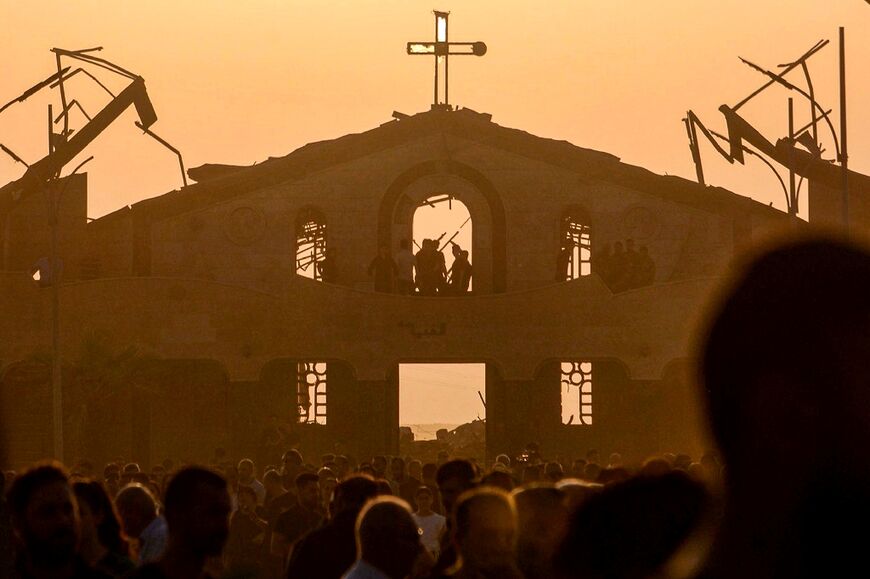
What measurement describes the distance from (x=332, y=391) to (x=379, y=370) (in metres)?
5.37

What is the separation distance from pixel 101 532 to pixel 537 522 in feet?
6.92

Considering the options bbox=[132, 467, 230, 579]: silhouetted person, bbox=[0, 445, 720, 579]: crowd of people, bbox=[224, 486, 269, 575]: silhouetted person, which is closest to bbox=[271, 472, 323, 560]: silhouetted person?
bbox=[224, 486, 269, 575]: silhouetted person

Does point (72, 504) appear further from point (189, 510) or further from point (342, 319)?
A: point (342, 319)

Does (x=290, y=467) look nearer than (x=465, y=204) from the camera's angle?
Yes

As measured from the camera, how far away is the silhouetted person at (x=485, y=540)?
791cm

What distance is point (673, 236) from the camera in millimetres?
50594

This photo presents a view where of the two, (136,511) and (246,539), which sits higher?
(136,511)

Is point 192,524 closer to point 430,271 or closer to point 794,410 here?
point 794,410

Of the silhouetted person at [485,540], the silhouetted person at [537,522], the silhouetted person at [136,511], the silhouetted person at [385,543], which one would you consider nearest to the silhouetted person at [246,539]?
the silhouetted person at [136,511]

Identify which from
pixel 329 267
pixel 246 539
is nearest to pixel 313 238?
pixel 329 267

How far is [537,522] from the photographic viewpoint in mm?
8695

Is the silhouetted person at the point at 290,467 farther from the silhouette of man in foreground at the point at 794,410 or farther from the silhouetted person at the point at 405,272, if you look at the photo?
the silhouetted person at the point at 405,272

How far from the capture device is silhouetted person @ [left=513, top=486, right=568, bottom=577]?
8633mm

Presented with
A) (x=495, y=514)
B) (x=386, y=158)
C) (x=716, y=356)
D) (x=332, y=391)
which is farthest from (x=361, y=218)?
(x=716, y=356)
